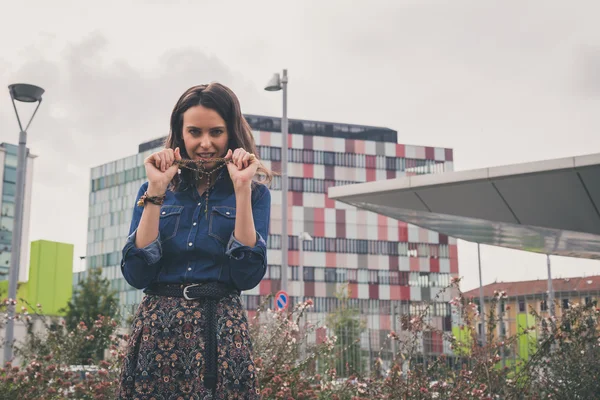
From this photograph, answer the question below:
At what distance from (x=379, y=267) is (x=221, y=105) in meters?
83.1

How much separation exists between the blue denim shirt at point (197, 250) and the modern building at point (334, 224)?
251 feet

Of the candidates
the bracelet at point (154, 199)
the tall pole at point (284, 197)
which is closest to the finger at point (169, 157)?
the bracelet at point (154, 199)

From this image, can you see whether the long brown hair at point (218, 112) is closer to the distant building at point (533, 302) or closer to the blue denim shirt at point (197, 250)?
the blue denim shirt at point (197, 250)

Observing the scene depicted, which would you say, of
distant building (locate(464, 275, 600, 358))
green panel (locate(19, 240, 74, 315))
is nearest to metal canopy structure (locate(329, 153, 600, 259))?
distant building (locate(464, 275, 600, 358))

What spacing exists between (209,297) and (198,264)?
112 millimetres

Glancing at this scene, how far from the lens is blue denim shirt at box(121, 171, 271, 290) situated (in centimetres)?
240

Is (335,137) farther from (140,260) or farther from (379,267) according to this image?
(140,260)

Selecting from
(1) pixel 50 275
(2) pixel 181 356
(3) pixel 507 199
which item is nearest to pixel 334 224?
(1) pixel 50 275

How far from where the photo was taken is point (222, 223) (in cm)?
251

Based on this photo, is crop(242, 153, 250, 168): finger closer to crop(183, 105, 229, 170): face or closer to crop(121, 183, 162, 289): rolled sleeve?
crop(183, 105, 229, 170): face

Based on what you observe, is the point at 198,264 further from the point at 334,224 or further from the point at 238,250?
the point at 334,224

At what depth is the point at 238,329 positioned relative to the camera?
7.93ft

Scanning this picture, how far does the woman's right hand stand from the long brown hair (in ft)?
0.56

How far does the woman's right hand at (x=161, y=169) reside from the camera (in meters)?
2.43
